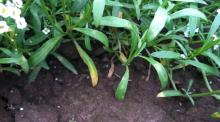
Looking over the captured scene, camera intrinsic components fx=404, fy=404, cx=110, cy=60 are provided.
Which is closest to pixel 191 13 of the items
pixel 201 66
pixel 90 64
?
pixel 201 66

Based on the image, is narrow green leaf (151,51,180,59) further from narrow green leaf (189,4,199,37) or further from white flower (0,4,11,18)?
white flower (0,4,11,18)

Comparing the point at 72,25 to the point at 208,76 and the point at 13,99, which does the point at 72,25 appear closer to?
the point at 13,99

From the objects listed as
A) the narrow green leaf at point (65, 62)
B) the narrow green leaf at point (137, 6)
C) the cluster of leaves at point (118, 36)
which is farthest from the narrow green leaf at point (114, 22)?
the narrow green leaf at point (65, 62)

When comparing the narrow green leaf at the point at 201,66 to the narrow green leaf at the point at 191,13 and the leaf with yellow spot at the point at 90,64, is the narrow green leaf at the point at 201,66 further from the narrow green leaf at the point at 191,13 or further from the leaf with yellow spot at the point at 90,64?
the leaf with yellow spot at the point at 90,64

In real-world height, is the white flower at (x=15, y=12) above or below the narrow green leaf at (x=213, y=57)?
above

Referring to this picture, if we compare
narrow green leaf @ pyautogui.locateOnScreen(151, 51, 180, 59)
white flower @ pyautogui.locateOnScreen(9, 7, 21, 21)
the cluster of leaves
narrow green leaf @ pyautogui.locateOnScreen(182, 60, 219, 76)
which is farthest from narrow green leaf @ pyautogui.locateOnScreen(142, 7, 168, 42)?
white flower @ pyautogui.locateOnScreen(9, 7, 21, 21)

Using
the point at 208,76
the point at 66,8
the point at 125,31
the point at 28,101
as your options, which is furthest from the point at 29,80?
the point at 208,76
